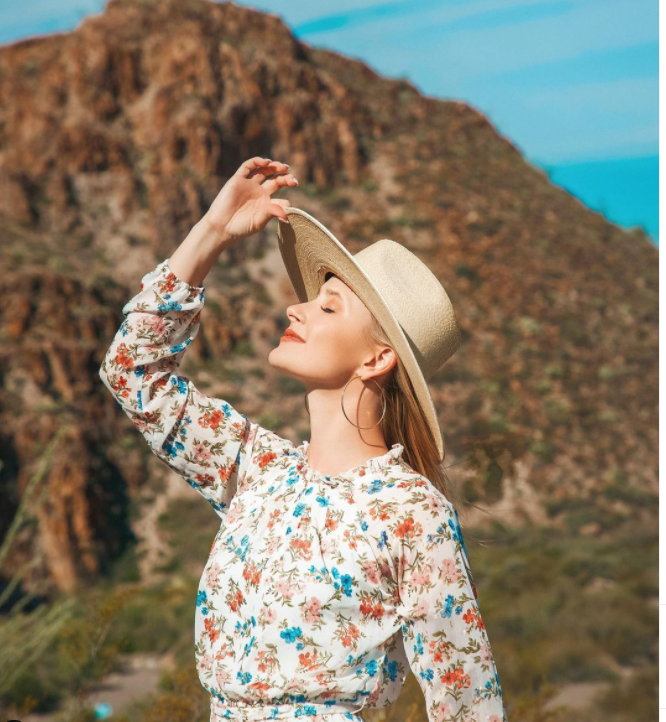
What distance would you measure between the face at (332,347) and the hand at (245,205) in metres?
0.24

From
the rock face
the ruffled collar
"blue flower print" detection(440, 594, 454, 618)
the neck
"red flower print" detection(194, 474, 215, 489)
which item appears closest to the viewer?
"blue flower print" detection(440, 594, 454, 618)

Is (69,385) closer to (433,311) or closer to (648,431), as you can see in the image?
(648,431)

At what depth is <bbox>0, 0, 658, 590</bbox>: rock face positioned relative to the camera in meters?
20.1

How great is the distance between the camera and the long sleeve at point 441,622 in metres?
1.89

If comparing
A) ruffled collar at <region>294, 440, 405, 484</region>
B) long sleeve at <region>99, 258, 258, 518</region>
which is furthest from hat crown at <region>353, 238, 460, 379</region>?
long sleeve at <region>99, 258, 258, 518</region>

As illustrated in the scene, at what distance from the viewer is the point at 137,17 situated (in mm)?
29266

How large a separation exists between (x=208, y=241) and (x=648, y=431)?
23.1 metres

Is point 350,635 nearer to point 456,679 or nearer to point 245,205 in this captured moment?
point 456,679

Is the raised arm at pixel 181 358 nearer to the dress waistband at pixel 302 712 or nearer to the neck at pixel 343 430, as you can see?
the neck at pixel 343 430

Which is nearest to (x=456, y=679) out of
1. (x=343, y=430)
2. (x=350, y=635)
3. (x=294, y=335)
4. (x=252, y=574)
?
(x=350, y=635)

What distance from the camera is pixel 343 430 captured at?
2266mm

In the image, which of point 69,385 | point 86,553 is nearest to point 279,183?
point 86,553

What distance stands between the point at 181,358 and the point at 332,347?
371 millimetres

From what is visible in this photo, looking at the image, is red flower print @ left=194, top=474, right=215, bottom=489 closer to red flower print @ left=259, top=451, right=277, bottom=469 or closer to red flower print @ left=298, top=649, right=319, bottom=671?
red flower print @ left=259, top=451, right=277, bottom=469
